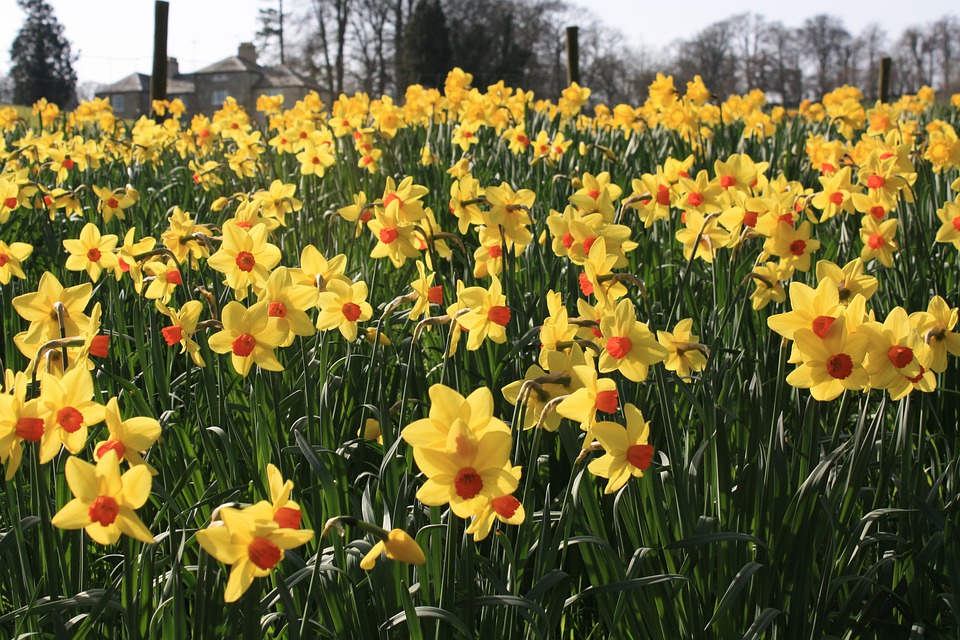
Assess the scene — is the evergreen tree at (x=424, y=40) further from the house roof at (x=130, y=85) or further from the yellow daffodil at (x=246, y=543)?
the yellow daffodil at (x=246, y=543)

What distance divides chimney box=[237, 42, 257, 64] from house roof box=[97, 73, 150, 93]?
976 cm

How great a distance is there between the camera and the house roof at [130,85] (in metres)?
70.0

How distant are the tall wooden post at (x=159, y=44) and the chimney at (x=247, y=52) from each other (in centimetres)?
6073

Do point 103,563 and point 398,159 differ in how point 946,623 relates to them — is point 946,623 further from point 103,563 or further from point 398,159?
point 398,159

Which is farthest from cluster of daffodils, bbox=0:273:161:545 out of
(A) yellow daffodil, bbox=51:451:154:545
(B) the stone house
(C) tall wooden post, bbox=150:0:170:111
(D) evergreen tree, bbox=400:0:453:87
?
(B) the stone house

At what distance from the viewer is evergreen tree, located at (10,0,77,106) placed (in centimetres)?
5581

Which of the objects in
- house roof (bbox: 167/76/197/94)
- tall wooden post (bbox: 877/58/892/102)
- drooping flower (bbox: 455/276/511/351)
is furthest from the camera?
house roof (bbox: 167/76/197/94)

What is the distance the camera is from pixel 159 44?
401 inches

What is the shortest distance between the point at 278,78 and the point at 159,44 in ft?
186

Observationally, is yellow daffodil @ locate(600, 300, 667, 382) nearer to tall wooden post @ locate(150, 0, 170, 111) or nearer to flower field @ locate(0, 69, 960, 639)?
flower field @ locate(0, 69, 960, 639)

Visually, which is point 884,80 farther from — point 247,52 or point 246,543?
point 247,52

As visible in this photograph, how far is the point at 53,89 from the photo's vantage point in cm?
5275

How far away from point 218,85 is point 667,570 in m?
71.1

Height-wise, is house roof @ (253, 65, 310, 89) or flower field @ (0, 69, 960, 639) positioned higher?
house roof @ (253, 65, 310, 89)
